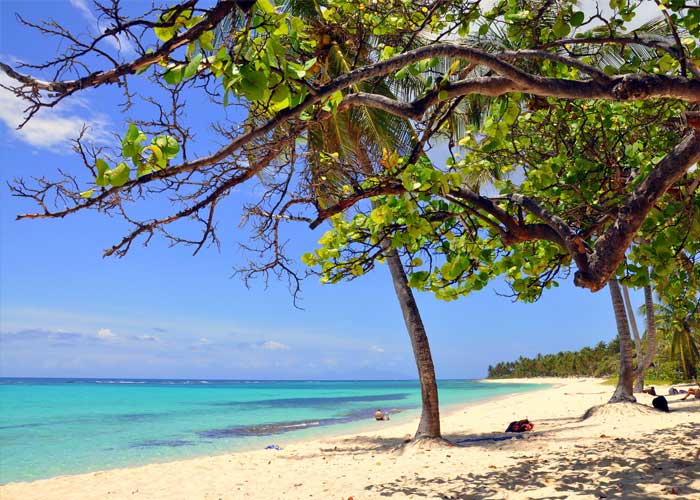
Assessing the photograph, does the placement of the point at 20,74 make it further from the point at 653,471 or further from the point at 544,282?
the point at 653,471

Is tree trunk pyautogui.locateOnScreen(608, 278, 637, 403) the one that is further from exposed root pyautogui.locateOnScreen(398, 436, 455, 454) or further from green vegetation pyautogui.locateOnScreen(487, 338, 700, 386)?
green vegetation pyautogui.locateOnScreen(487, 338, 700, 386)

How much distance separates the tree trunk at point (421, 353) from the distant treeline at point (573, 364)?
37.7 meters

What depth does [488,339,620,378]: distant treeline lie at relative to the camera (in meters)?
53.0

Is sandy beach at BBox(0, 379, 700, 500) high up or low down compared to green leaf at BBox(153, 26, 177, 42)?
down

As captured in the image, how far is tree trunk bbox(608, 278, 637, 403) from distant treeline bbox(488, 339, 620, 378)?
32709 millimetres

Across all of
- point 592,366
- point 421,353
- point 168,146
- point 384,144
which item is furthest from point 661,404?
point 592,366

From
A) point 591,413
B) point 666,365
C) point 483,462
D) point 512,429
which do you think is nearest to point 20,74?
point 483,462

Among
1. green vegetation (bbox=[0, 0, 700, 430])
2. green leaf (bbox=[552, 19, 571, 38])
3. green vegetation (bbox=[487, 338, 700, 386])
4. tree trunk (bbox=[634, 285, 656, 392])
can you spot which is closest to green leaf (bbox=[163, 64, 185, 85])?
green vegetation (bbox=[0, 0, 700, 430])

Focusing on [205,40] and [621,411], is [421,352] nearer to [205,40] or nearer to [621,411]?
[621,411]

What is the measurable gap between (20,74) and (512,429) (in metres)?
11.8

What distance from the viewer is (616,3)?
359 cm

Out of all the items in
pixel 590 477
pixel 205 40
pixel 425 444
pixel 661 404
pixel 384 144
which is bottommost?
pixel 425 444

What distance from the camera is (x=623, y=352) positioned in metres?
12.5

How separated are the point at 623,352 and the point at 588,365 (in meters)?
56.5
